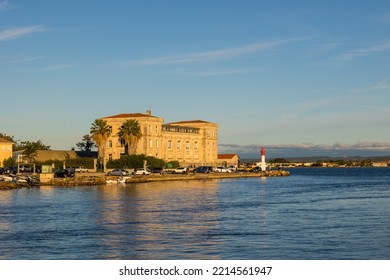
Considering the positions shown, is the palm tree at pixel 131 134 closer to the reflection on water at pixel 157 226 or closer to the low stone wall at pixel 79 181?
the low stone wall at pixel 79 181

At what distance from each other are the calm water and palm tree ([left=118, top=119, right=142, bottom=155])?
74.2m

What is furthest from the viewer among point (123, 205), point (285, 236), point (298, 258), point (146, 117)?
point (146, 117)

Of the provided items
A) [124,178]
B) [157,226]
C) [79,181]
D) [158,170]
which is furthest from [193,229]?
[158,170]

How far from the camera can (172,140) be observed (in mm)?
156125

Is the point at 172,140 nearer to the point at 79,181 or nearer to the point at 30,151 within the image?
the point at 30,151

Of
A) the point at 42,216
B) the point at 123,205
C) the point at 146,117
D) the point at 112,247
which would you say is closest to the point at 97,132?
the point at 146,117

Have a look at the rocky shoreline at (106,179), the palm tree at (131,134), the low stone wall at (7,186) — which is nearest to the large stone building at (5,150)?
the palm tree at (131,134)

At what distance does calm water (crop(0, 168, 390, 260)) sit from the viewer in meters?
30.7

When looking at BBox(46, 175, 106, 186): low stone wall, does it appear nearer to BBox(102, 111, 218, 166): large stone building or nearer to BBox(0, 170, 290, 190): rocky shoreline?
BBox(0, 170, 290, 190): rocky shoreline

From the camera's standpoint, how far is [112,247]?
32219 millimetres

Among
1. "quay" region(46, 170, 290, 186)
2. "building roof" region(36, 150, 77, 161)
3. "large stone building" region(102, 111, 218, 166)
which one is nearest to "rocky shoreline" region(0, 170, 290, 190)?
"quay" region(46, 170, 290, 186)

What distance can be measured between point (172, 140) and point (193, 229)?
386 feet
